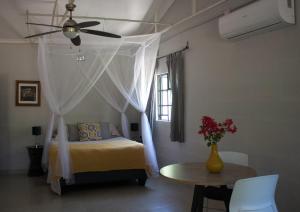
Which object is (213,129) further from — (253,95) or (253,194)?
(253,95)

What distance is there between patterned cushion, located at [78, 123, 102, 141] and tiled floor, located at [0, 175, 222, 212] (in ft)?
3.62

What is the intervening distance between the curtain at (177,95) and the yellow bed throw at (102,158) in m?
0.64

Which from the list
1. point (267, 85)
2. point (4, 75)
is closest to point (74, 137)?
point (4, 75)

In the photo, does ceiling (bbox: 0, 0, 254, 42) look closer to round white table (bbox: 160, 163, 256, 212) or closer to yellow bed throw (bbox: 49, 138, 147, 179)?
yellow bed throw (bbox: 49, 138, 147, 179)

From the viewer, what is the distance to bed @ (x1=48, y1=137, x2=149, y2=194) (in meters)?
4.69

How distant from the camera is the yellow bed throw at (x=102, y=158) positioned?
185 inches

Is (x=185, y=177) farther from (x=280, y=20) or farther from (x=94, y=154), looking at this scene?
(x=94, y=154)

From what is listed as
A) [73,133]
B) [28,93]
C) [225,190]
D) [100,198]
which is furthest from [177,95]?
[28,93]

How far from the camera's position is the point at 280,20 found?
10.1 ft

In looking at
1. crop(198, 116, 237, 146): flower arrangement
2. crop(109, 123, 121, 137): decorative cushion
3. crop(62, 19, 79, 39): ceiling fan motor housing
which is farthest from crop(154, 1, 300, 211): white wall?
crop(62, 19, 79, 39): ceiling fan motor housing

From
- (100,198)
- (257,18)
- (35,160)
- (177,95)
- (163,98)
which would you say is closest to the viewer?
(257,18)

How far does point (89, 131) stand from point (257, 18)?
3864mm

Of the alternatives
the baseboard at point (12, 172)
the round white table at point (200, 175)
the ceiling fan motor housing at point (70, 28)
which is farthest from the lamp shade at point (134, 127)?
the round white table at point (200, 175)

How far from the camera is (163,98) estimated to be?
620cm
